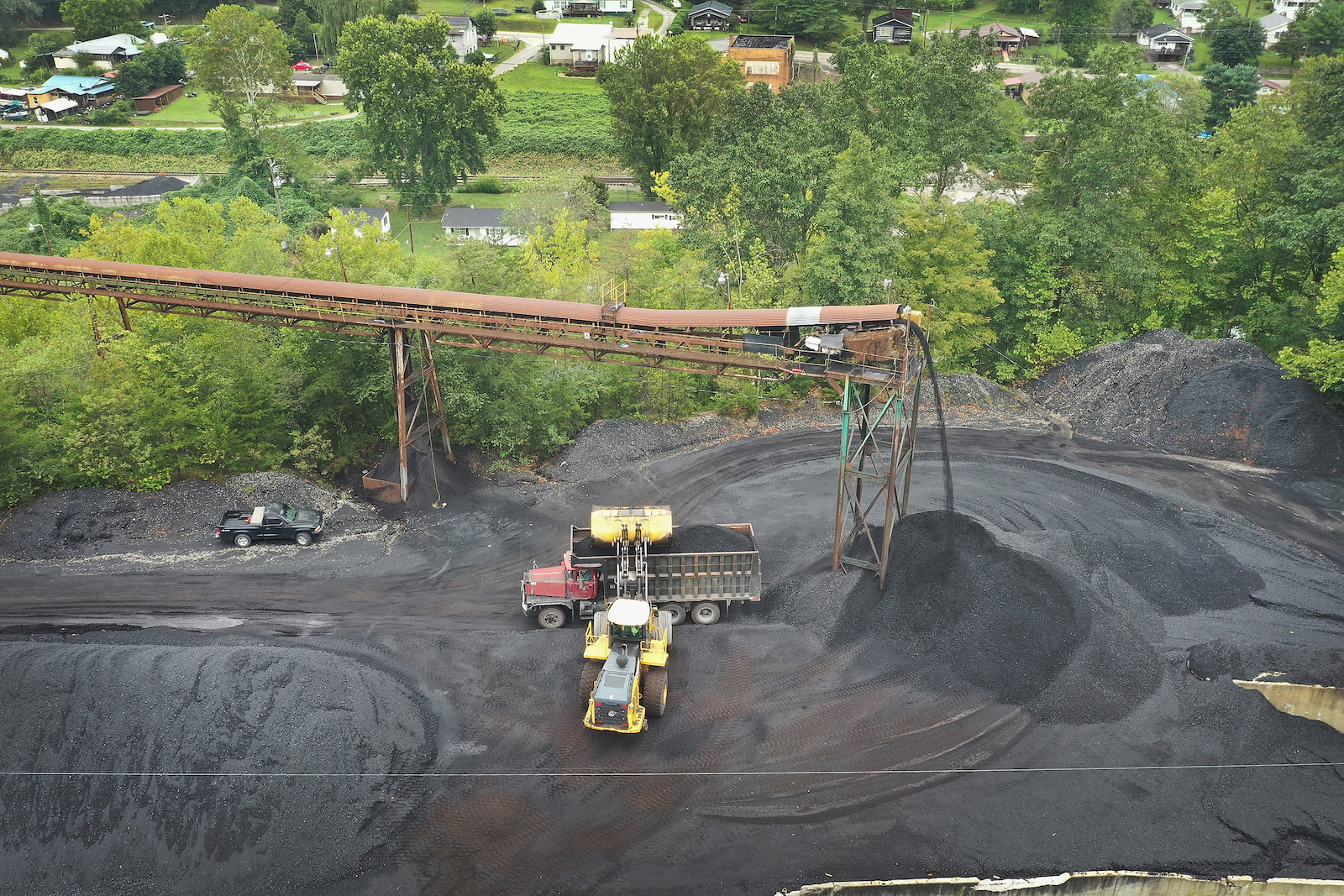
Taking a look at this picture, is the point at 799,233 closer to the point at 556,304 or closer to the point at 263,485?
the point at 556,304

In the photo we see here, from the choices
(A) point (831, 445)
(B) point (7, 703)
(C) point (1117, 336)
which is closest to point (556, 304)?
(A) point (831, 445)

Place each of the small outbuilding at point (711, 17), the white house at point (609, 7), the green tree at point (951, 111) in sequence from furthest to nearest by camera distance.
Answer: the white house at point (609, 7)
the small outbuilding at point (711, 17)
the green tree at point (951, 111)

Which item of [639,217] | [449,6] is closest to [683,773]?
[639,217]

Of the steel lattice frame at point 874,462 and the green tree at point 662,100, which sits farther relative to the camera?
the green tree at point 662,100

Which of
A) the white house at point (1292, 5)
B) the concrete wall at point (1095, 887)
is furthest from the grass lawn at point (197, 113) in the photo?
the white house at point (1292, 5)

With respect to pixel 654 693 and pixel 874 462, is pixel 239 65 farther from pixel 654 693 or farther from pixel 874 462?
pixel 654 693

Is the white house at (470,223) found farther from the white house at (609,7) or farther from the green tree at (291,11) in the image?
the green tree at (291,11)

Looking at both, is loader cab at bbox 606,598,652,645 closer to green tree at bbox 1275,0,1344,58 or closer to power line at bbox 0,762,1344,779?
power line at bbox 0,762,1344,779
